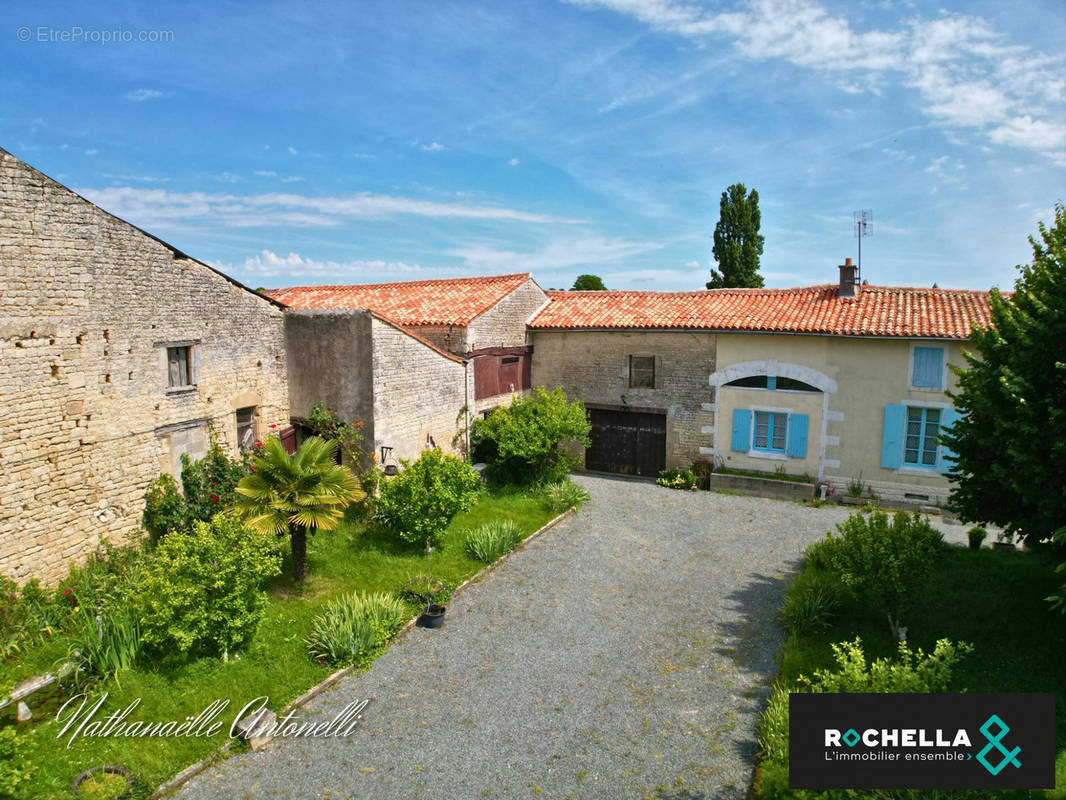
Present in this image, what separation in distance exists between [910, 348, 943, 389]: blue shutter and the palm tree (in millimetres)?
14336

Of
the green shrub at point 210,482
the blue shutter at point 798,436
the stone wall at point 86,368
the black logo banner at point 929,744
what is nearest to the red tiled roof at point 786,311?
the blue shutter at point 798,436

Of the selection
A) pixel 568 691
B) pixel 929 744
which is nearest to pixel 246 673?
pixel 568 691

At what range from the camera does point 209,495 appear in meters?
12.3

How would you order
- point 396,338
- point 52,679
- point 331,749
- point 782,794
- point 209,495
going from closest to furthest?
1. point 782,794
2. point 331,749
3. point 52,679
4. point 209,495
5. point 396,338

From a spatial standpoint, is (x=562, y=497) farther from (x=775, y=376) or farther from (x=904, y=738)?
(x=904, y=738)

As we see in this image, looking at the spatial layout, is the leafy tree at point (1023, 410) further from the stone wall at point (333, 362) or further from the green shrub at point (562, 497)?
the stone wall at point (333, 362)

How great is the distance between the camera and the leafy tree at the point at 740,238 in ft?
116

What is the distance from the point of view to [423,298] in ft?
69.2

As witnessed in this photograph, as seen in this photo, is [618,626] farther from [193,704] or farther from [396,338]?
[396,338]

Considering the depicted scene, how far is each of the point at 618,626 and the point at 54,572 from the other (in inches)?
358

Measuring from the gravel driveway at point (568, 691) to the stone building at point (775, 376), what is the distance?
4997mm

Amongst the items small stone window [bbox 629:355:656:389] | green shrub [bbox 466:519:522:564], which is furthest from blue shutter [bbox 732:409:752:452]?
green shrub [bbox 466:519:522:564]

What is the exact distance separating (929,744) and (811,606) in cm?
441

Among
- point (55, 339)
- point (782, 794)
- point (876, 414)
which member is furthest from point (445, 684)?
point (876, 414)
